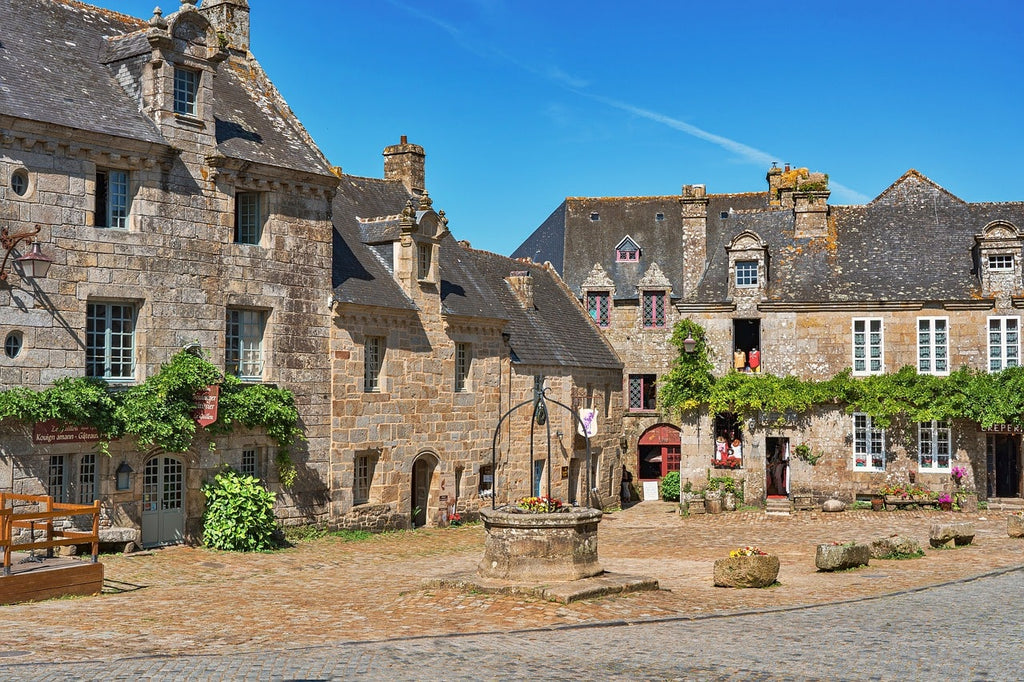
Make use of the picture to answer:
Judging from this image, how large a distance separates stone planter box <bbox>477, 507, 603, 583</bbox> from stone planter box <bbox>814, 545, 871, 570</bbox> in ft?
15.5

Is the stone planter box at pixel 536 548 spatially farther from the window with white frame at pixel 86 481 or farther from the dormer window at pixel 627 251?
the dormer window at pixel 627 251

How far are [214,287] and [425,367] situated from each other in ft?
21.3

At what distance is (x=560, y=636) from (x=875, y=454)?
18.5 metres

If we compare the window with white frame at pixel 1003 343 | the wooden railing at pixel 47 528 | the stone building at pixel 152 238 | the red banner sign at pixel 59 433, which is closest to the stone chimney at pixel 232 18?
the stone building at pixel 152 238

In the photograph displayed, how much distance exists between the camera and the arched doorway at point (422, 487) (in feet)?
84.4

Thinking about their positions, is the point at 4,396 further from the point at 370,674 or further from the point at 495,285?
the point at 495,285

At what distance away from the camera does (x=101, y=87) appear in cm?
1928

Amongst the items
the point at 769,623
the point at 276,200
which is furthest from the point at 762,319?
the point at 769,623

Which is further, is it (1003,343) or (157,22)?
(1003,343)

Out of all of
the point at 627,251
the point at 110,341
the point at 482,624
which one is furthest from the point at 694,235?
the point at 482,624

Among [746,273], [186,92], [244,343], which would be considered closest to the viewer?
[186,92]

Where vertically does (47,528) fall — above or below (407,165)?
below

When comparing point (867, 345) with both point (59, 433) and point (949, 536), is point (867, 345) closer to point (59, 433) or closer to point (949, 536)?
point (949, 536)

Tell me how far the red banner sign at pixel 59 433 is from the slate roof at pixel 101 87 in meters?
4.91
